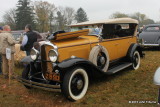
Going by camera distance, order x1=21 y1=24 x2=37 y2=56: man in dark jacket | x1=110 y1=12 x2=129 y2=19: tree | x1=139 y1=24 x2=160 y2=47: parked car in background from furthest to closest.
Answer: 1. x1=110 y1=12 x2=129 y2=19: tree
2. x1=139 y1=24 x2=160 y2=47: parked car in background
3. x1=21 y1=24 x2=37 y2=56: man in dark jacket

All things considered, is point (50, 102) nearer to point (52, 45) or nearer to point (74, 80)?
point (74, 80)

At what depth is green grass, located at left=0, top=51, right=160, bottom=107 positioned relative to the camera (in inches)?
152

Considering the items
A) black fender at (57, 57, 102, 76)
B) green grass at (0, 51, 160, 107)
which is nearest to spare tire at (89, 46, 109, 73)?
black fender at (57, 57, 102, 76)

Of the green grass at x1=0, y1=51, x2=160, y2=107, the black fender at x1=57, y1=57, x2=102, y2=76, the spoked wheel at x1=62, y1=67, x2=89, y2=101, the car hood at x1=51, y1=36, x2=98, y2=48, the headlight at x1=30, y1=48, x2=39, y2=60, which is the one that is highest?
the car hood at x1=51, y1=36, x2=98, y2=48

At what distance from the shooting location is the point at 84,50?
4.73 metres

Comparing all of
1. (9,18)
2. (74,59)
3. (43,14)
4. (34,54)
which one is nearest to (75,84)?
(74,59)

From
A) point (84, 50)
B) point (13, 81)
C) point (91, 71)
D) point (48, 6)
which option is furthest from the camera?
point (48, 6)

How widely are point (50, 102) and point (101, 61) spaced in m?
1.66

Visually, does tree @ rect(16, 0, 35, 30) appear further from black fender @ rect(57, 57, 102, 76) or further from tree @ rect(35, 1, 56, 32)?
black fender @ rect(57, 57, 102, 76)

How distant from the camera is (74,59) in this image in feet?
12.9

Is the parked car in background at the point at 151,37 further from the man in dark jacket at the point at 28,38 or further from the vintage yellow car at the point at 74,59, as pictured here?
the man in dark jacket at the point at 28,38

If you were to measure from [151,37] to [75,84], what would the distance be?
8399mm

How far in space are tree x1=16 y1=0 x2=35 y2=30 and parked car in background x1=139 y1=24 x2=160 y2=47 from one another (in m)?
36.9

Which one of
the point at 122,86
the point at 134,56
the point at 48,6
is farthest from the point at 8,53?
the point at 48,6
